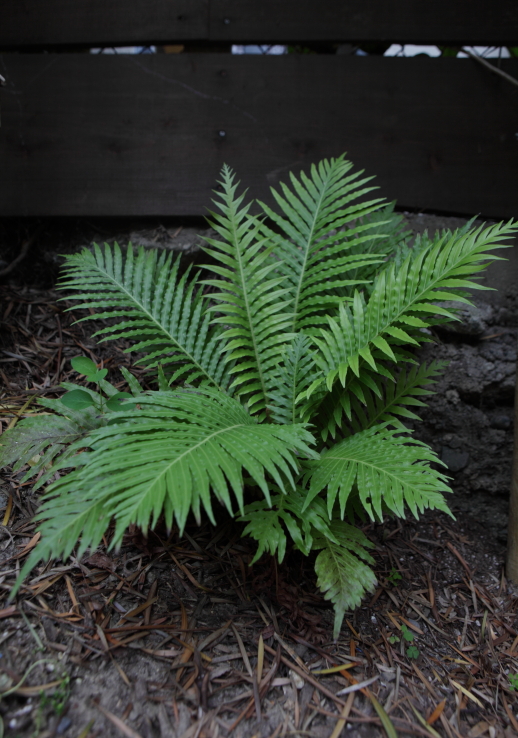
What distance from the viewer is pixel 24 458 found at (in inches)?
60.0

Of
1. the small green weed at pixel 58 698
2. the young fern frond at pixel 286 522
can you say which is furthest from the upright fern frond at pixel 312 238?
the small green weed at pixel 58 698

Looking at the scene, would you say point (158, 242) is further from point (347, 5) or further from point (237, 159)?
point (347, 5)

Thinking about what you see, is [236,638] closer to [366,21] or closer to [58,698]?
[58,698]

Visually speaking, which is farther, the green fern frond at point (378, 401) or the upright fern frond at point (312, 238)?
the upright fern frond at point (312, 238)

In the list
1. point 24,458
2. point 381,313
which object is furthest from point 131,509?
point 381,313

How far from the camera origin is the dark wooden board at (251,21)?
2.33 m

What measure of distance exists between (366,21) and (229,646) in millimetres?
2866

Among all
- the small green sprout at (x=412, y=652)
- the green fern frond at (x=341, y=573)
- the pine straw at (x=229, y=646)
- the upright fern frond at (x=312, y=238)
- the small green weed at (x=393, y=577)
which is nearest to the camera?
the pine straw at (x=229, y=646)

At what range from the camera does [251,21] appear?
2.34 metres

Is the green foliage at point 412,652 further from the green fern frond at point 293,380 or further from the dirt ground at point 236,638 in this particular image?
the green fern frond at point 293,380

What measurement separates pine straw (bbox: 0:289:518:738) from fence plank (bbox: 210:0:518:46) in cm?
220

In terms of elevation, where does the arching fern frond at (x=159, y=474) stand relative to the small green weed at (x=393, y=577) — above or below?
above

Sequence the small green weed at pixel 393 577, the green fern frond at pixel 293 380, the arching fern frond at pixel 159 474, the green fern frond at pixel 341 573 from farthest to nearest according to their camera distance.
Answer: the small green weed at pixel 393 577 → the green fern frond at pixel 293 380 → the green fern frond at pixel 341 573 → the arching fern frond at pixel 159 474

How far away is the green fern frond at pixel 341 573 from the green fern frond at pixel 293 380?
432 millimetres
